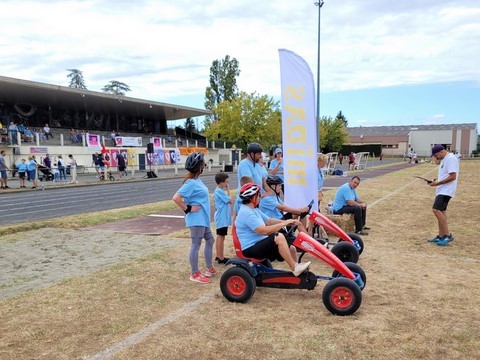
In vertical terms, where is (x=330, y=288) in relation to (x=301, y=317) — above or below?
above

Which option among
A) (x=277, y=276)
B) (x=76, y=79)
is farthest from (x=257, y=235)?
(x=76, y=79)

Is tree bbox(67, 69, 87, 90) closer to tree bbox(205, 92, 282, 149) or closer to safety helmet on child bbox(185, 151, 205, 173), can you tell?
tree bbox(205, 92, 282, 149)

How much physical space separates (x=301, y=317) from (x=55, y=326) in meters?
2.49

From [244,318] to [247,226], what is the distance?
1.03 metres

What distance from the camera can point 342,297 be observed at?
13.4 feet

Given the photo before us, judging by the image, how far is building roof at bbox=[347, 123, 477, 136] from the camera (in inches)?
3839

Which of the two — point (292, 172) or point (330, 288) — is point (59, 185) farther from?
point (330, 288)

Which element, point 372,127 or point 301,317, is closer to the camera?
point 301,317

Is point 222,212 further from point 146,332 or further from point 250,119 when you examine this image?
point 250,119

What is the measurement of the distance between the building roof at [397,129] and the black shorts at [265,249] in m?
98.5

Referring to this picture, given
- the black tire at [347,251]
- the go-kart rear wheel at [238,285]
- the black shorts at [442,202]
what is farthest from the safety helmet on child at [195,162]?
the black shorts at [442,202]

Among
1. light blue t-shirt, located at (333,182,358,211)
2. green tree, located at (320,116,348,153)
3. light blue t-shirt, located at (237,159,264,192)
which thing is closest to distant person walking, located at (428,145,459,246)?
light blue t-shirt, located at (333,182,358,211)

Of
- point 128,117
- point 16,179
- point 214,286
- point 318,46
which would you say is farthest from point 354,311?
point 128,117

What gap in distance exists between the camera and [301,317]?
4.04m
